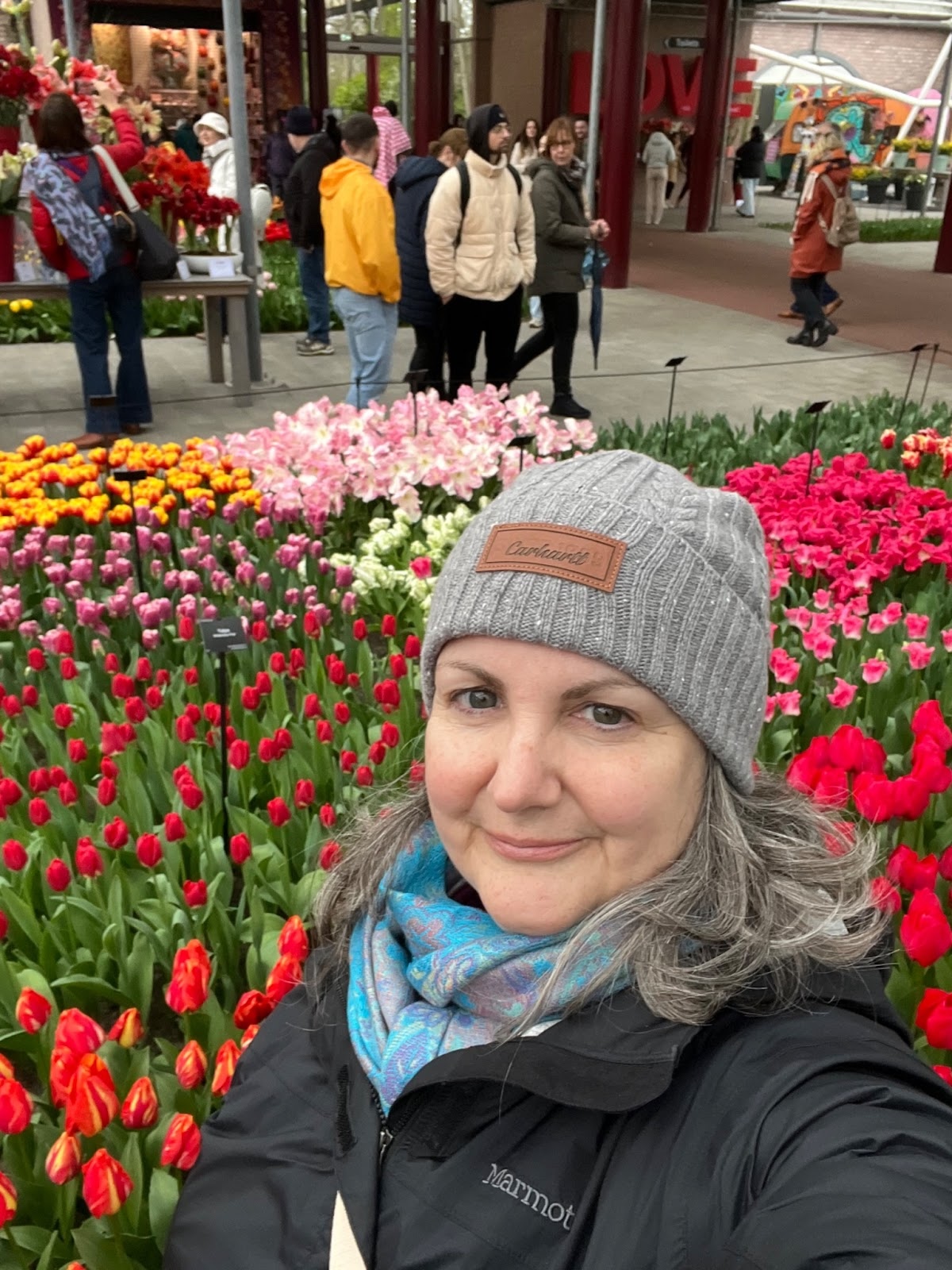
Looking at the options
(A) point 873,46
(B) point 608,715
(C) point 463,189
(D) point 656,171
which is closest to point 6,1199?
(B) point 608,715

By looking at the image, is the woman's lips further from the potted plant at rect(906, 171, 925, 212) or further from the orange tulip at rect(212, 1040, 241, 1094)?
the potted plant at rect(906, 171, 925, 212)

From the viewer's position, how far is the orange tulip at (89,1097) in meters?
1.20

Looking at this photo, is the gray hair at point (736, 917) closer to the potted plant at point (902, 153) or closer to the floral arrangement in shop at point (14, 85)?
the floral arrangement in shop at point (14, 85)

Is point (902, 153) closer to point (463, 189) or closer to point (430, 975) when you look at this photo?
point (463, 189)

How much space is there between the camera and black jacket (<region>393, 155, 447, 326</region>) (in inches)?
250

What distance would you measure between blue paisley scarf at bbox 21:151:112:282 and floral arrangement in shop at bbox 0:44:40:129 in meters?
0.77

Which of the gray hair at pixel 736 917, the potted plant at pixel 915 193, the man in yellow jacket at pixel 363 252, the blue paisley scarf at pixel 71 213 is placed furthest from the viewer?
the potted plant at pixel 915 193

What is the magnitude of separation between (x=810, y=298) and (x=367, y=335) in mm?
4788

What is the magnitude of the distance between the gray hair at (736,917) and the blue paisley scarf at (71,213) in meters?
5.74

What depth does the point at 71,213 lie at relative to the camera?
Result: 19.1ft

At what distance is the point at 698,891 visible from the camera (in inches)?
40.8

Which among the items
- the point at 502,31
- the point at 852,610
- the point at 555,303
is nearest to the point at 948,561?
the point at 852,610

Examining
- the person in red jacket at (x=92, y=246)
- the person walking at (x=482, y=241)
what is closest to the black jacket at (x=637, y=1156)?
the person in red jacket at (x=92, y=246)

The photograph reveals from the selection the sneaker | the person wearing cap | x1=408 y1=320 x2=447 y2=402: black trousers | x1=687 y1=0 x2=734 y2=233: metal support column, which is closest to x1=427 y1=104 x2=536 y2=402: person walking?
x1=408 y1=320 x2=447 y2=402: black trousers
